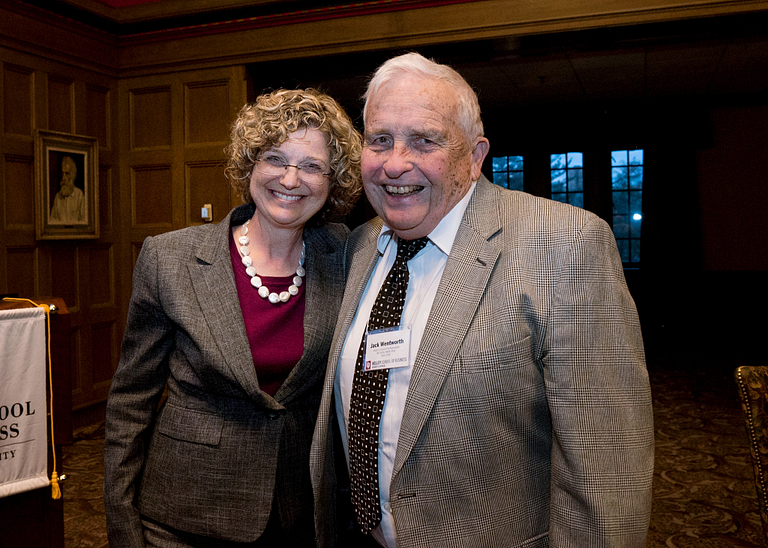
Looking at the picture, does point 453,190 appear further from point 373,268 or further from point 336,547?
point 336,547

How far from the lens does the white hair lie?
1357 mm

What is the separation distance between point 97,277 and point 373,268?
438 centimetres

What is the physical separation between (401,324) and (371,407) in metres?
0.20

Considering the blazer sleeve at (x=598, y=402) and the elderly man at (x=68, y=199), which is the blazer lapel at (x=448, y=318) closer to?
the blazer sleeve at (x=598, y=402)

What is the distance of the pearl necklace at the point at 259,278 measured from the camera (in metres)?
1.67

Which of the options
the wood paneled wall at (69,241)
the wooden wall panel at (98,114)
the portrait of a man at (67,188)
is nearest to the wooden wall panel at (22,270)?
the wood paneled wall at (69,241)

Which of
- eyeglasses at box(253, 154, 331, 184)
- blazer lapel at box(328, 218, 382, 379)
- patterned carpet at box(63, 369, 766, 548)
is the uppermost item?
eyeglasses at box(253, 154, 331, 184)

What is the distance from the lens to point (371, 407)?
137cm

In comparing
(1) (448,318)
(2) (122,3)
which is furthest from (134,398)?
(2) (122,3)

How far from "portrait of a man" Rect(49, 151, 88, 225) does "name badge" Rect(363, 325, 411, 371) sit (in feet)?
13.9

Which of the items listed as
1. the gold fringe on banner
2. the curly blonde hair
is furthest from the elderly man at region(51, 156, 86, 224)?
the curly blonde hair

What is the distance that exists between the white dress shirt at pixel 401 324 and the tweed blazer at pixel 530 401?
0.24ft

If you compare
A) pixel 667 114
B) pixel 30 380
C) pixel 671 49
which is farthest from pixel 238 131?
pixel 667 114

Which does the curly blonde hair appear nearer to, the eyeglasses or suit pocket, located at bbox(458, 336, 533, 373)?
the eyeglasses
